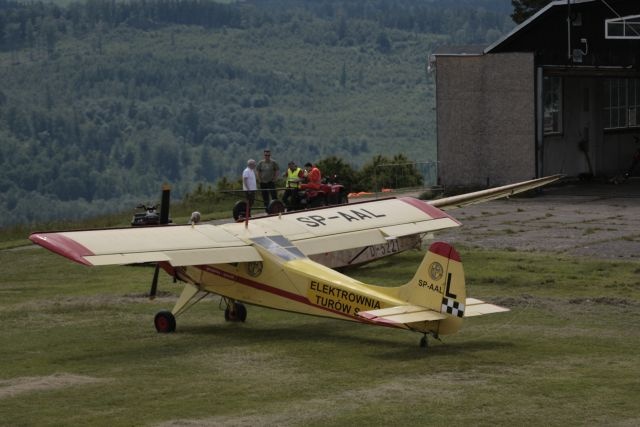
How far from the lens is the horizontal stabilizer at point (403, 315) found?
15.9 meters

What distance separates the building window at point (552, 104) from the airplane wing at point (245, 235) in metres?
20.8

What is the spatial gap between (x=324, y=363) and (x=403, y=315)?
1.22 meters

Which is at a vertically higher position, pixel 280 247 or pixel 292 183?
pixel 280 247

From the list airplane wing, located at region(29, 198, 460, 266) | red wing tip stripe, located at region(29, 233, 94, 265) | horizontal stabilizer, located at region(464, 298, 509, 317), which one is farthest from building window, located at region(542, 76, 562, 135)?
red wing tip stripe, located at region(29, 233, 94, 265)

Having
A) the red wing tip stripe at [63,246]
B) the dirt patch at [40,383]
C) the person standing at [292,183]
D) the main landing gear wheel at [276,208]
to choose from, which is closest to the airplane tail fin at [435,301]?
the dirt patch at [40,383]

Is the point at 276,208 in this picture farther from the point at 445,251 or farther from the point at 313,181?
the point at 313,181

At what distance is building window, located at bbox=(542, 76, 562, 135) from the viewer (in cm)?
4212

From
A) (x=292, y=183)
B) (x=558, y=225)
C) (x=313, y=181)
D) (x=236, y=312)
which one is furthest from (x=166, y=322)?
(x=558, y=225)

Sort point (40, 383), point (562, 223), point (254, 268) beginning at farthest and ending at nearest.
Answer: point (562, 223), point (254, 268), point (40, 383)

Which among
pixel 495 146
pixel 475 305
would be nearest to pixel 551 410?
pixel 475 305

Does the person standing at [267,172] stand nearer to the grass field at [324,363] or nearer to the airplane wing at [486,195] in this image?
the airplane wing at [486,195]

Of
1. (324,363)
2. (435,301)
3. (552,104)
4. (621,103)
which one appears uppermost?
(552,104)

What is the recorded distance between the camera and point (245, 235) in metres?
18.9

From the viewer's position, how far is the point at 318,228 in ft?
66.5
